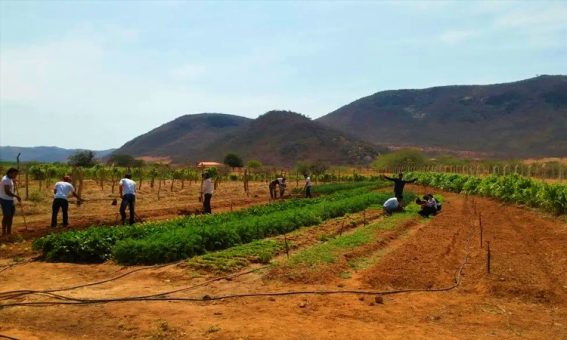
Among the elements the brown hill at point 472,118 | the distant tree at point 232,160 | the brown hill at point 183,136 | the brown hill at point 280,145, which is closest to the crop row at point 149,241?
the distant tree at point 232,160

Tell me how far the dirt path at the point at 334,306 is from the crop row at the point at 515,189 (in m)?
9.62

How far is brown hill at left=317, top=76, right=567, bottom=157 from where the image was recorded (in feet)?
342

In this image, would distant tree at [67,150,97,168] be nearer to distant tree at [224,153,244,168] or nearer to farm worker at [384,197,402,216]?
distant tree at [224,153,244,168]

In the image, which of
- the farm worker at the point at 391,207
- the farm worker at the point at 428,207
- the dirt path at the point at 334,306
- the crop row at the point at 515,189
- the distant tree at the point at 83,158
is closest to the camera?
the dirt path at the point at 334,306

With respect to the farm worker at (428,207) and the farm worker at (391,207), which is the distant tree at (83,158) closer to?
the farm worker at (391,207)

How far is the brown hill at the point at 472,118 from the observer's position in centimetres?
10431

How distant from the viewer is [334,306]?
26.0 feet

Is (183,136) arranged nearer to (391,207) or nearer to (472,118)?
(472,118)

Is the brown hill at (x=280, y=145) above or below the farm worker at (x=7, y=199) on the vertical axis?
above

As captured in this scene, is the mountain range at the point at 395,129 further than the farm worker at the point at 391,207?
Yes

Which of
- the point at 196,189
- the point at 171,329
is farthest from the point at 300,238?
the point at 196,189

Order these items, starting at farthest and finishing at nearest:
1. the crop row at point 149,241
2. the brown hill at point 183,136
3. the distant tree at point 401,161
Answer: the brown hill at point 183,136, the distant tree at point 401,161, the crop row at point 149,241

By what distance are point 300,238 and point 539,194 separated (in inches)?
548

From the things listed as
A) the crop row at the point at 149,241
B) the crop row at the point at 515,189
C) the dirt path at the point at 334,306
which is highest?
the crop row at the point at 515,189
